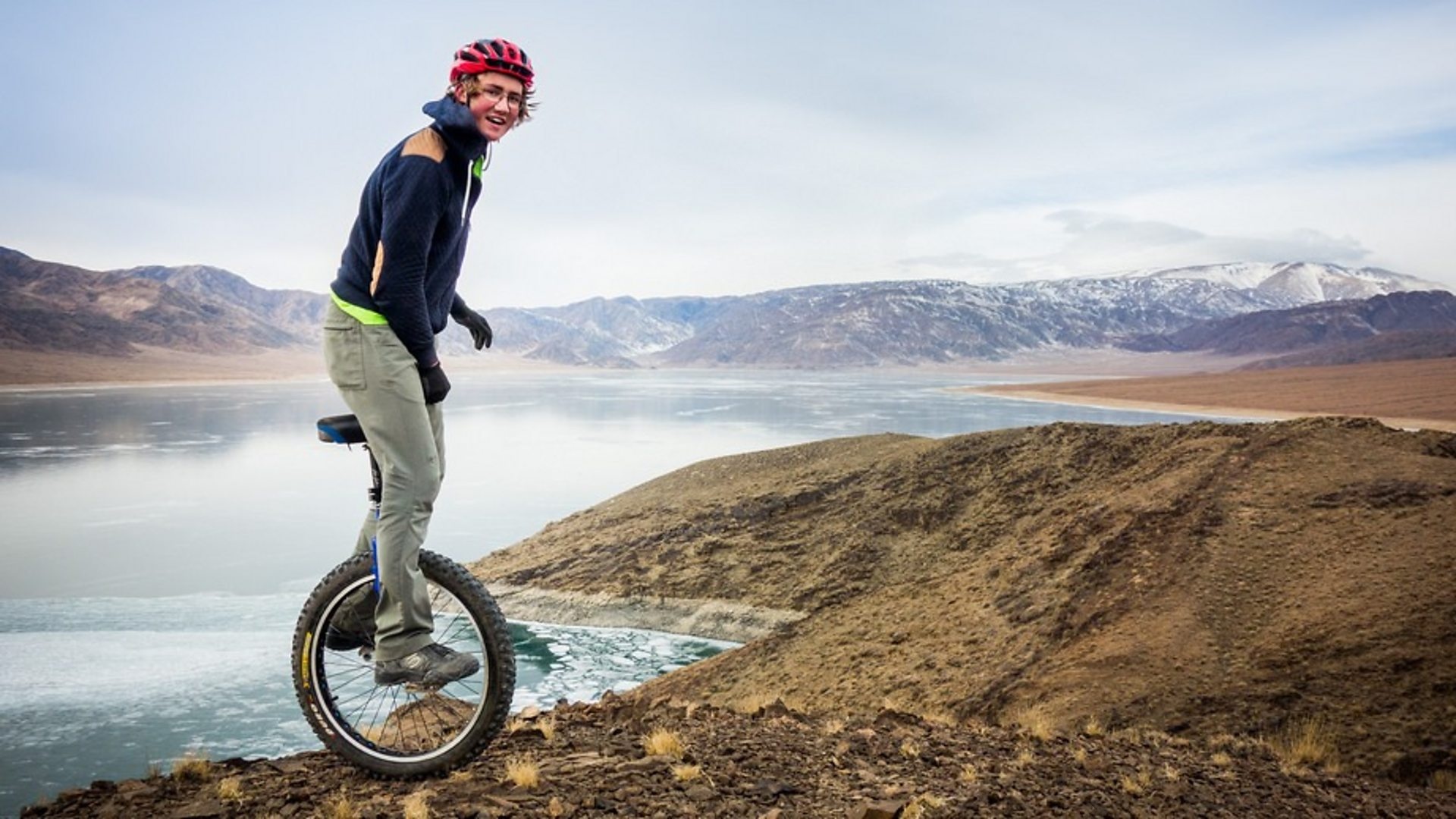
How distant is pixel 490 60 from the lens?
340cm

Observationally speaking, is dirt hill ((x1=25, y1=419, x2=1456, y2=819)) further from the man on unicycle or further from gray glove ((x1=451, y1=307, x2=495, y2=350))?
gray glove ((x1=451, y1=307, x2=495, y2=350))

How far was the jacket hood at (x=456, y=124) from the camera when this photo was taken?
335 centimetres

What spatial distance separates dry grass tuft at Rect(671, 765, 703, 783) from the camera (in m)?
3.82

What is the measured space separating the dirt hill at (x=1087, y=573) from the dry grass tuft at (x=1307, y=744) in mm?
95

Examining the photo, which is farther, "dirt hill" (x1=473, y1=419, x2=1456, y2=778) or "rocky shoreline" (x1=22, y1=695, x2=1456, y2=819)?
"dirt hill" (x1=473, y1=419, x2=1456, y2=778)

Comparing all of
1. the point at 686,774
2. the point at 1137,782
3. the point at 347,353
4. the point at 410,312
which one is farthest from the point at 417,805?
the point at 1137,782

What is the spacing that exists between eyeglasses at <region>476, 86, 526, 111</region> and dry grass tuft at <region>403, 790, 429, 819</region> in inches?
96.7

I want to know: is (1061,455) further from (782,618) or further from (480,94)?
(480,94)

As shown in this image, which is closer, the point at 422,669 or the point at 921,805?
the point at 422,669

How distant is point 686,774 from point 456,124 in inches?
103

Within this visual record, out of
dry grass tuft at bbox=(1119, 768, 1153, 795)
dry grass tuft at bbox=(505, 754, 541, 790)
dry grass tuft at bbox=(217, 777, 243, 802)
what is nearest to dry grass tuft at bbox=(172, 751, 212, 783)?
dry grass tuft at bbox=(217, 777, 243, 802)

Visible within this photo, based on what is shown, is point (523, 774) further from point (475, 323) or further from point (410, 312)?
point (475, 323)

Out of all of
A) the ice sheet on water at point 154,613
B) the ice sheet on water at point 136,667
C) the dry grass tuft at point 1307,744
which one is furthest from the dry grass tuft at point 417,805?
the ice sheet on water at point 154,613

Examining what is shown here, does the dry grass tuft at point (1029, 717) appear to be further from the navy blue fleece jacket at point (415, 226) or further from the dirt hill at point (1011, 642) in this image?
the navy blue fleece jacket at point (415, 226)
